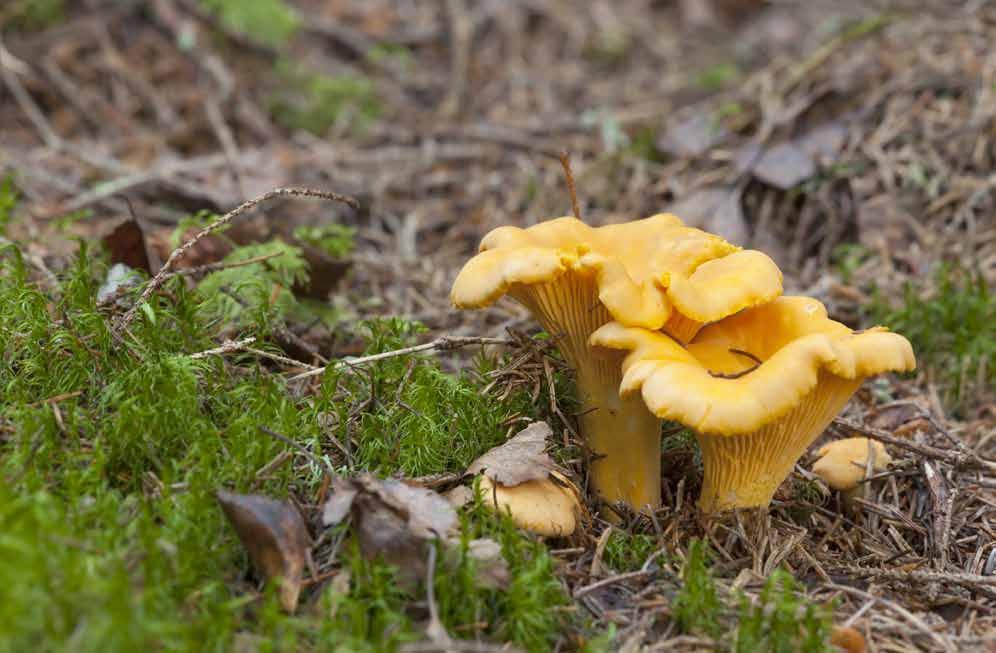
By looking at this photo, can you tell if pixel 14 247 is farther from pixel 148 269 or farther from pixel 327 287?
pixel 327 287

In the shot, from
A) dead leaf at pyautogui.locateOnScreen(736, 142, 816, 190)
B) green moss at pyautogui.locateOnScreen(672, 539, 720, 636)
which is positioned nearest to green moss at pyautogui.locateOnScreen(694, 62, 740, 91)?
dead leaf at pyautogui.locateOnScreen(736, 142, 816, 190)

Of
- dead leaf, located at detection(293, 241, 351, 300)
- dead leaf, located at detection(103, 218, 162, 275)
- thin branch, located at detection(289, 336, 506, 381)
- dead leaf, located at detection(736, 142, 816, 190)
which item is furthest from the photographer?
dead leaf, located at detection(736, 142, 816, 190)

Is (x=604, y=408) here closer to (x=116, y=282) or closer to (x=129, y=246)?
(x=116, y=282)

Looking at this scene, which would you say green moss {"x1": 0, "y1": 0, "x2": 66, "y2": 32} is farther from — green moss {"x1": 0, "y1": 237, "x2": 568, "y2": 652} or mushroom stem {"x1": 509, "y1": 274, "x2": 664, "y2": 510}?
mushroom stem {"x1": 509, "y1": 274, "x2": 664, "y2": 510}

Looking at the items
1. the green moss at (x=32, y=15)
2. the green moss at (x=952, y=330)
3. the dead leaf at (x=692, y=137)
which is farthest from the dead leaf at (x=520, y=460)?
the green moss at (x=32, y=15)

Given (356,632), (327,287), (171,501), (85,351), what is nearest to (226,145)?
(327,287)

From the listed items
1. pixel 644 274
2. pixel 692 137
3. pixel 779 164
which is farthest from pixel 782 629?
pixel 692 137
